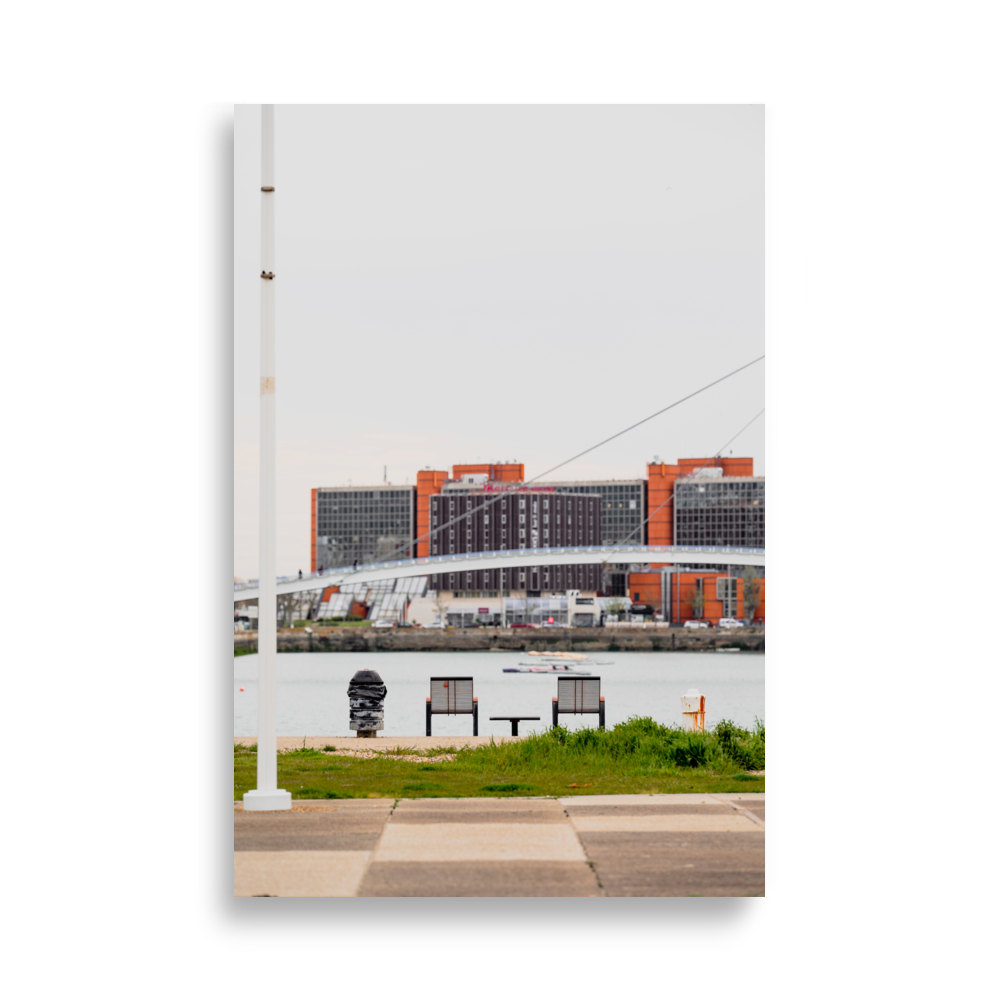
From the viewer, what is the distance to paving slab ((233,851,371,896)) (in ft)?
19.7

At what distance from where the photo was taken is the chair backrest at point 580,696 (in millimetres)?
17672

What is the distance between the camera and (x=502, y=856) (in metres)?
6.79

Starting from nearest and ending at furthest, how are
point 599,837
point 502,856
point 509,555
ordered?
1. point 502,856
2. point 599,837
3. point 509,555

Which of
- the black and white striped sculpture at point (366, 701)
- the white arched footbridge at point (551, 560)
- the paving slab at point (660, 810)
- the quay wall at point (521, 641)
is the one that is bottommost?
the quay wall at point (521, 641)

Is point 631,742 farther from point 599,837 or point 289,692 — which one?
point 289,692

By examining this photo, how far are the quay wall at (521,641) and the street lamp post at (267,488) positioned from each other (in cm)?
9927

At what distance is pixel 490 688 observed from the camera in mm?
59906

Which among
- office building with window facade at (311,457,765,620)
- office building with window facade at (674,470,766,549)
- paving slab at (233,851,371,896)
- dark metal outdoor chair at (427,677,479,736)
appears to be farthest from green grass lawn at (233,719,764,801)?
office building with window facade at (674,470,766,549)

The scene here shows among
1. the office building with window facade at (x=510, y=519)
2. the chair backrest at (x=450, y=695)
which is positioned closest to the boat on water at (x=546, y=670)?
the chair backrest at (x=450, y=695)

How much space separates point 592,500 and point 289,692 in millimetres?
118337

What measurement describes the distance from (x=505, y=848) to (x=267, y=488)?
282cm

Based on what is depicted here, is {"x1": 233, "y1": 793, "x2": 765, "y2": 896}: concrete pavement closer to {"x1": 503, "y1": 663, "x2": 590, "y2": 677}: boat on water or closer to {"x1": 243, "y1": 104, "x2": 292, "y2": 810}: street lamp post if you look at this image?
{"x1": 243, "y1": 104, "x2": 292, "y2": 810}: street lamp post

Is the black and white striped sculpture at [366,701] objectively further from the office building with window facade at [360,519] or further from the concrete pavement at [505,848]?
the office building with window facade at [360,519]
